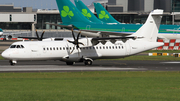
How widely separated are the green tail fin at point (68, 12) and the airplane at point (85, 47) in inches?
767

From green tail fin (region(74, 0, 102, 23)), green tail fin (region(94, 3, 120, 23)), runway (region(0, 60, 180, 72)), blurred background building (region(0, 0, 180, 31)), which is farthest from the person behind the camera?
blurred background building (region(0, 0, 180, 31))

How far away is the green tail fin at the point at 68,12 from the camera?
5614cm

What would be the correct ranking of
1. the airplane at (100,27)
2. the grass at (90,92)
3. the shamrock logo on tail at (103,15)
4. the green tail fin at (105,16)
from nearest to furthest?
the grass at (90,92), the airplane at (100,27), the green tail fin at (105,16), the shamrock logo on tail at (103,15)

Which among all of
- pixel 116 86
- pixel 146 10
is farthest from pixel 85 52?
pixel 146 10

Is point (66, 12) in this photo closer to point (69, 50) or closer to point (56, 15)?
point (69, 50)

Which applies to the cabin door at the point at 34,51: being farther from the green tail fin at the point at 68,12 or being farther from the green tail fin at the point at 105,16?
the green tail fin at the point at 105,16

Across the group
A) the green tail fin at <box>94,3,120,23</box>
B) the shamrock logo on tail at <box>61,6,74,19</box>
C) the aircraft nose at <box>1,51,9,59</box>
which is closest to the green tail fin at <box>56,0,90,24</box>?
the shamrock logo on tail at <box>61,6,74,19</box>

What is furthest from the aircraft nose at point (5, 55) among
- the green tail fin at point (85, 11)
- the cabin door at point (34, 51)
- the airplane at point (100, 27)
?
the green tail fin at point (85, 11)

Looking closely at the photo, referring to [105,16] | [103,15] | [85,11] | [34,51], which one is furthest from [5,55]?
[103,15]

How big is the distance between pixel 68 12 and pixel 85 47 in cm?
2310

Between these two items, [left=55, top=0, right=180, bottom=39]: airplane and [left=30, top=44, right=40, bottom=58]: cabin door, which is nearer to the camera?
[left=30, top=44, right=40, bottom=58]: cabin door

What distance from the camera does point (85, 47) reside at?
3691 centimetres

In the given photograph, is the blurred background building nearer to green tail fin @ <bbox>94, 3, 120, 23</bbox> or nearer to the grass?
green tail fin @ <bbox>94, 3, 120, 23</bbox>

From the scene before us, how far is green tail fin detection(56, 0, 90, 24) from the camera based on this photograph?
56.1 m
